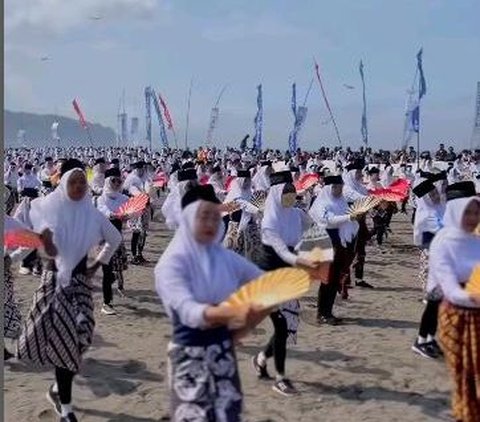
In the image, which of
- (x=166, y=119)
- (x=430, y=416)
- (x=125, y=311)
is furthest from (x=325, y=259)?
(x=166, y=119)

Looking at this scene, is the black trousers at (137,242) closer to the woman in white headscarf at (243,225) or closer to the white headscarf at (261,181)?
the woman in white headscarf at (243,225)

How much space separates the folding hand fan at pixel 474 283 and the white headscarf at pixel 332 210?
445cm

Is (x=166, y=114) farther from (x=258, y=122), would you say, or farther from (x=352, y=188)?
(x=352, y=188)

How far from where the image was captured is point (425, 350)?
26.8 feet

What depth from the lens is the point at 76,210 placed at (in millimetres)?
6020

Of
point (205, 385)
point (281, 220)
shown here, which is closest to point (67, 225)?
point (281, 220)

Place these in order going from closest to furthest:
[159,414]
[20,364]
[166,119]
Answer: [159,414] < [20,364] < [166,119]

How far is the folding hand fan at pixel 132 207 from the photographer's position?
→ 10.1 meters

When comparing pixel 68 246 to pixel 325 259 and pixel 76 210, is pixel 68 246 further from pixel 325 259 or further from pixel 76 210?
pixel 325 259

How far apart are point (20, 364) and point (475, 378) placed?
178 inches

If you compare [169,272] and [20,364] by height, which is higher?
[169,272]

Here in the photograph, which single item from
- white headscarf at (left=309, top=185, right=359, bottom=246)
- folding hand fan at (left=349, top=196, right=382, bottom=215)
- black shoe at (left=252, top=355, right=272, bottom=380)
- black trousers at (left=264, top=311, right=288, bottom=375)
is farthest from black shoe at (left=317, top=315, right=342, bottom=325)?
black trousers at (left=264, top=311, right=288, bottom=375)

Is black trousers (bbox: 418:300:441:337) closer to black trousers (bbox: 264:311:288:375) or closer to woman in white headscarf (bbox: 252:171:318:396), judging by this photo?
woman in white headscarf (bbox: 252:171:318:396)

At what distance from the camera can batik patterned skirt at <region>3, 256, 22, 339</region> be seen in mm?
7648
